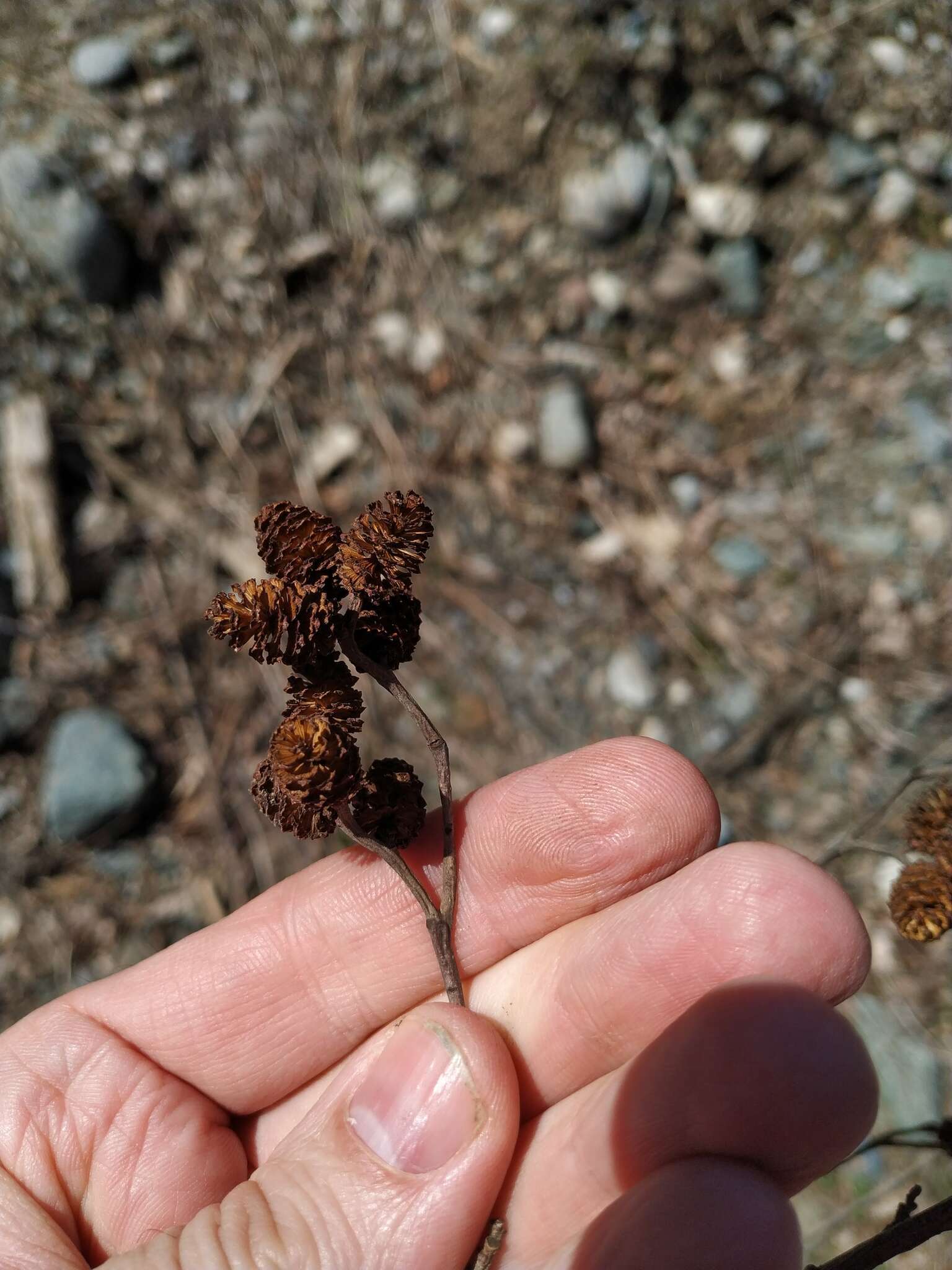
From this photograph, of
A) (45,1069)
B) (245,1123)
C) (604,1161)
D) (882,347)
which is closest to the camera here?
(604,1161)

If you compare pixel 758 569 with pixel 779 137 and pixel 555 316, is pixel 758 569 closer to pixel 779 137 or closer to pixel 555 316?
pixel 555 316

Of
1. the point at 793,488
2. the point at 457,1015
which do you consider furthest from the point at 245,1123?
the point at 793,488

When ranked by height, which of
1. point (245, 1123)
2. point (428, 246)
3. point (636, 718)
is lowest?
point (636, 718)

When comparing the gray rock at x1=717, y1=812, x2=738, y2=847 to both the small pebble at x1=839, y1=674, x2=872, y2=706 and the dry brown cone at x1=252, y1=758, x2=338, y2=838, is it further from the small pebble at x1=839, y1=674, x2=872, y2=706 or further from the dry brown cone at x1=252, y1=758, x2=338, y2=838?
the dry brown cone at x1=252, y1=758, x2=338, y2=838

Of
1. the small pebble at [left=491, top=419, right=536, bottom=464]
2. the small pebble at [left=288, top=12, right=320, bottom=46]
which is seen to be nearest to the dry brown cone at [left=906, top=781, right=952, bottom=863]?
the small pebble at [left=491, top=419, right=536, bottom=464]

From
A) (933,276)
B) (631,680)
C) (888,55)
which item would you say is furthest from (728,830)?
(888,55)

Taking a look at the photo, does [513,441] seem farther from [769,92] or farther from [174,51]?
[174,51]

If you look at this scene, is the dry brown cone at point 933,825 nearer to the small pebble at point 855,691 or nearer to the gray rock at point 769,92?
the small pebble at point 855,691
